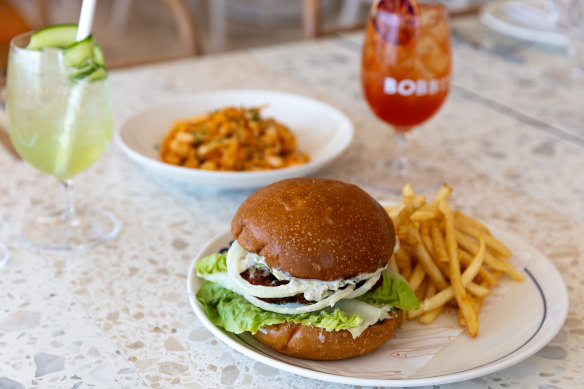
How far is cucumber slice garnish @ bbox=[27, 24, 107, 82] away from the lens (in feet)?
4.12

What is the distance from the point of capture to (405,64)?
62.9 inches

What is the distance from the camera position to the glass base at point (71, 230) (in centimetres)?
138

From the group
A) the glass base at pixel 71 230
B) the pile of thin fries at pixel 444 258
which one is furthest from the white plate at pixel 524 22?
the glass base at pixel 71 230

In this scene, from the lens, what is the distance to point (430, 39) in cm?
159

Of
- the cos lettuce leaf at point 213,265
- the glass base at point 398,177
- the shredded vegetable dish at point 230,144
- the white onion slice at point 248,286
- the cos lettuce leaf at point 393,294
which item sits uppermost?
the white onion slice at point 248,286

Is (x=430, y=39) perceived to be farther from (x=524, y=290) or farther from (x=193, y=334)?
(x=193, y=334)

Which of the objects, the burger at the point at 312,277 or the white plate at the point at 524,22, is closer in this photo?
the burger at the point at 312,277

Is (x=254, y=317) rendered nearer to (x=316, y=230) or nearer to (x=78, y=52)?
(x=316, y=230)

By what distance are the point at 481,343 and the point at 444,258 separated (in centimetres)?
17

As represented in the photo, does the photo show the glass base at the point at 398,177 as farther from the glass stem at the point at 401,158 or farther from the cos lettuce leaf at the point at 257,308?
the cos lettuce leaf at the point at 257,308

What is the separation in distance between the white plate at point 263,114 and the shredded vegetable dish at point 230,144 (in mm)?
60

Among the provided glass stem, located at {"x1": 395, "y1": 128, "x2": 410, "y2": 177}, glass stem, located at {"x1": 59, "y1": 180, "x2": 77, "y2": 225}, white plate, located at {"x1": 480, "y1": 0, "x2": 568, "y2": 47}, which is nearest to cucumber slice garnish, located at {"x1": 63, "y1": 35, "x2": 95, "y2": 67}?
glass stem, located at {"x1": 59, "y1": 180, "x2": 77, "y2": 225}

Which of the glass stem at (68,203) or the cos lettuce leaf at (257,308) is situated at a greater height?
the cos lettuce leaf at (257,308)

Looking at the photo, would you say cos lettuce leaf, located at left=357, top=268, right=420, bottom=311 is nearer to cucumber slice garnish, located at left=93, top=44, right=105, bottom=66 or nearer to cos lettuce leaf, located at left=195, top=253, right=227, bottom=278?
cos lettuce leaf, located at left=195, top=253, right=227, bottom=278
